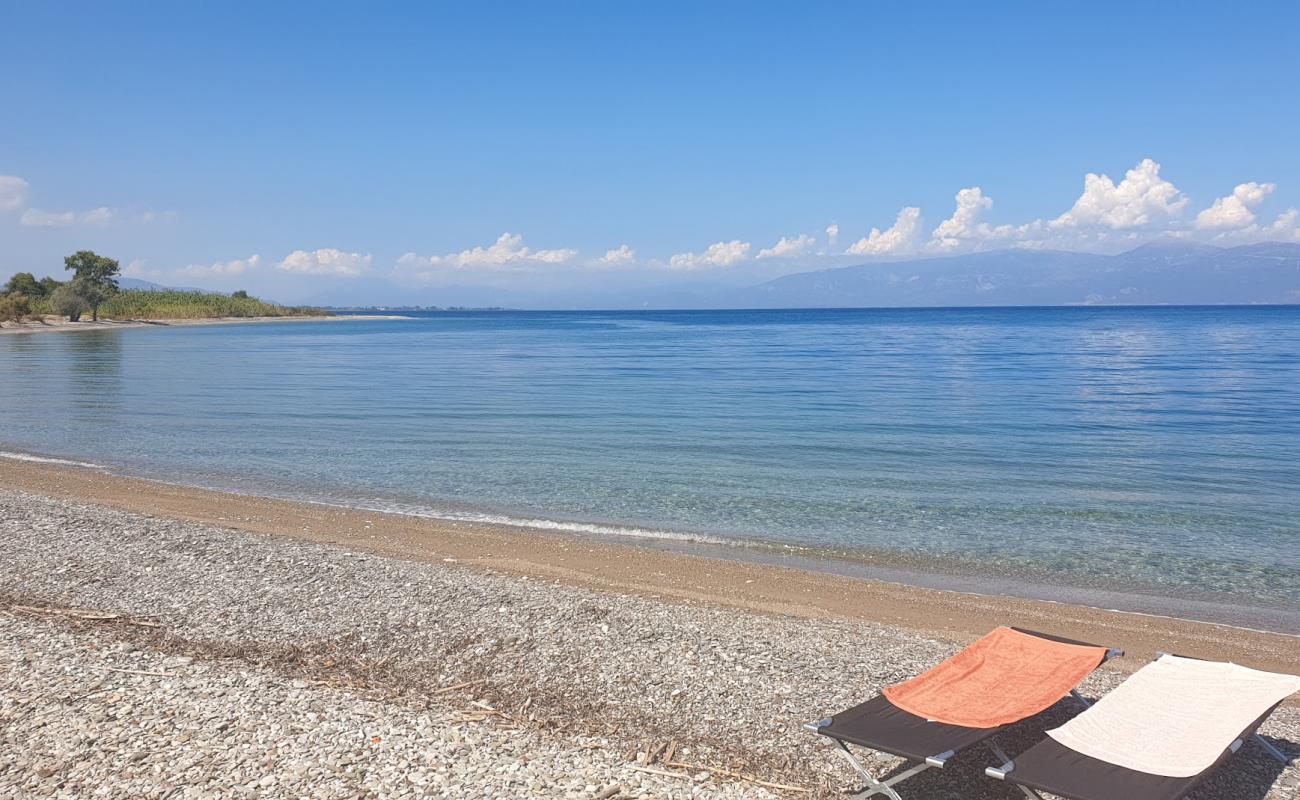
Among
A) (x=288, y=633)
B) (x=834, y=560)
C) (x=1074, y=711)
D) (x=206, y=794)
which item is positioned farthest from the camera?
(x=834, y=560)

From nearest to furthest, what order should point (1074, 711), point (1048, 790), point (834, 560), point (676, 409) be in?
point (1048, 790) → point (1074, 711) → point (834, 560) → point (676, 409)

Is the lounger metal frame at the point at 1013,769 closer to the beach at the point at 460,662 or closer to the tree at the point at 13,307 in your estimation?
the beach at the point at 460,662

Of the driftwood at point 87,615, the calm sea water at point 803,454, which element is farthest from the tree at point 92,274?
the driftwood at point 87,615

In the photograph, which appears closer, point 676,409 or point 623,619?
point 623,619

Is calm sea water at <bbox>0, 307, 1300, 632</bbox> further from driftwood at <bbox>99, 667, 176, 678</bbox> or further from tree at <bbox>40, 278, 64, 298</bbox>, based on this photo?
tree at <bbox>40, 278, 64, 298</bbox>

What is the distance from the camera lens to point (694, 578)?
10484 millimetres

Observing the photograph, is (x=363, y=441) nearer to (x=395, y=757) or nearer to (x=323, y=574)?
(x=323, y=574)

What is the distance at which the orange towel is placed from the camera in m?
5.39

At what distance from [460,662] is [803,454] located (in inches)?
481

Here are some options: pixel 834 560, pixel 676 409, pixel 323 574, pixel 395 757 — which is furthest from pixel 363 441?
pixel 395 757

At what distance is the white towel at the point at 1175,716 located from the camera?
191 inches

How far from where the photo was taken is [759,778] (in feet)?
17.4

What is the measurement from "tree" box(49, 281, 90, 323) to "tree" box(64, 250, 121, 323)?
1.16ft

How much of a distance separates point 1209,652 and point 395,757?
746 cm
